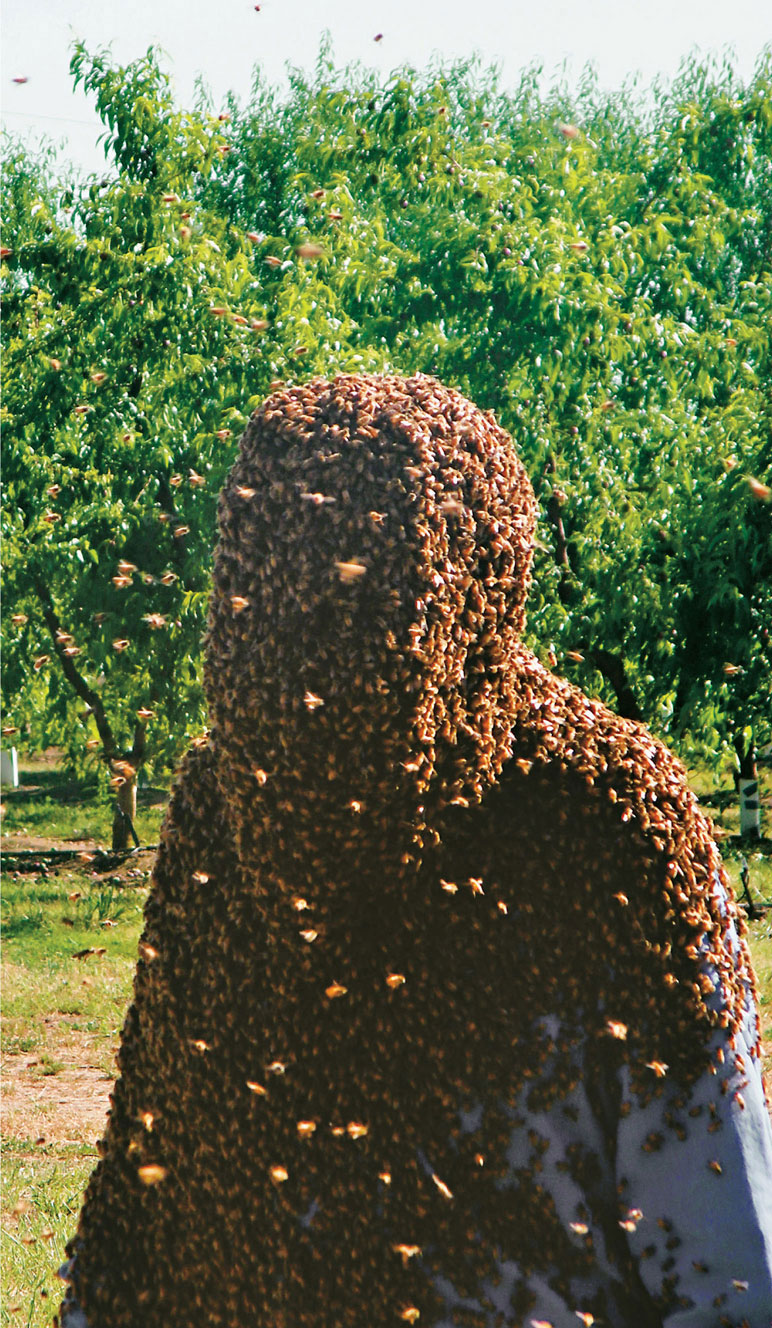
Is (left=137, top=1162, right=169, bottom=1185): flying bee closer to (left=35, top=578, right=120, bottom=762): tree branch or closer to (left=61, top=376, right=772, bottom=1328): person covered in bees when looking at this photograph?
(left=61, top=376, right=772, bottom=1328): person covered in bees

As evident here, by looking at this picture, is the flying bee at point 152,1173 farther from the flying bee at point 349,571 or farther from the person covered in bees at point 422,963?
the flying bee at point 349,571

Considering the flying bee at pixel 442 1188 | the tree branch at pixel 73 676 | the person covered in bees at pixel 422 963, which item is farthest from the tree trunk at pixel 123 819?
the flying bee at pixel 442 1188

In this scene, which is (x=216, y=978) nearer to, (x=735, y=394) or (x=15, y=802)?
(x=735, y=394)

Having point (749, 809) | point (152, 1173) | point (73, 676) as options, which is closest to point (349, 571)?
point (152, 1173)

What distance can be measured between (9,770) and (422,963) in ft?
86.5

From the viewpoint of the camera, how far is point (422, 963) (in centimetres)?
169

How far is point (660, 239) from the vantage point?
8.12 m

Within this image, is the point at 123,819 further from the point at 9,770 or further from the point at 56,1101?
the point at 9,770

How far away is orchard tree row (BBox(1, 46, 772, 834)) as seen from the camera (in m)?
7.54

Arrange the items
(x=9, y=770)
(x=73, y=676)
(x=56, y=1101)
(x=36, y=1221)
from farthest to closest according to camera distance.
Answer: (x=9, y=770)
(x=73, y=676)
(x=56, y=1101)
(x=36, y=1221)

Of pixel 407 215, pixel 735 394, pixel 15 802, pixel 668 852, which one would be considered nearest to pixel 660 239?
pixel 735 394

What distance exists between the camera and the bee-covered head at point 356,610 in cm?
154

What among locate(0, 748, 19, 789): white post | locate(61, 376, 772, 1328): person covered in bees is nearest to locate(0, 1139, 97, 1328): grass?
locate(61, 376, 772, 1328): person covered in bees

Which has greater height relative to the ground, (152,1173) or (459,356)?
(459,356)
